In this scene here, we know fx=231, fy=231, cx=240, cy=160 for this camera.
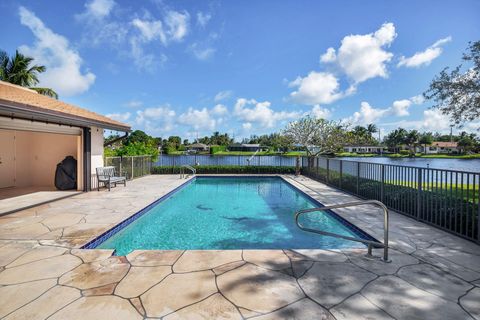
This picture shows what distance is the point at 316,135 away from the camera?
17.0 m

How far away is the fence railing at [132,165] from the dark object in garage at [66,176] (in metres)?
1.39

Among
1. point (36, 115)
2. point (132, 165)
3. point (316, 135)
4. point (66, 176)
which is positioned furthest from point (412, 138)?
point (36, 115)

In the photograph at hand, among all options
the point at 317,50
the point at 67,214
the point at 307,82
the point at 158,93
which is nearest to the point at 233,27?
the point at 317,50

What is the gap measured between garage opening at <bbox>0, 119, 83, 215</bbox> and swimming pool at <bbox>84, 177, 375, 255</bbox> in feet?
13.5

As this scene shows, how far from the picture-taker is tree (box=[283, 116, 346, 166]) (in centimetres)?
1642

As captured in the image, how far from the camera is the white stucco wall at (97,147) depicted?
28.9ft

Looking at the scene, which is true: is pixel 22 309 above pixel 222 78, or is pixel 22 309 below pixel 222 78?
below

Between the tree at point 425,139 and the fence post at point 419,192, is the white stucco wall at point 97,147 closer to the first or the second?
the fence post at point 419,192

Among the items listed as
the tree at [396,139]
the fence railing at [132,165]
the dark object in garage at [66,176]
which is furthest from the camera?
the tree at [396,139]

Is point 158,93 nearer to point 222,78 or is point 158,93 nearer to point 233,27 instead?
point 222,78

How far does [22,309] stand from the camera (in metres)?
2.15

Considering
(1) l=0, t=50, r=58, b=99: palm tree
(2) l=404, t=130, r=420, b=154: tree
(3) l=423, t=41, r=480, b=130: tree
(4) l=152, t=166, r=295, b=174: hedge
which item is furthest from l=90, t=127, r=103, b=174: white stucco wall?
(2) l=404, t=130, r=420, b=154: tree

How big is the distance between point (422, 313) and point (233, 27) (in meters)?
11.2

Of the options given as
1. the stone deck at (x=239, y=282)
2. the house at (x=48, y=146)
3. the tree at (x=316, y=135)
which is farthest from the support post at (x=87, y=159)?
the tree at (x=316, y=135)
